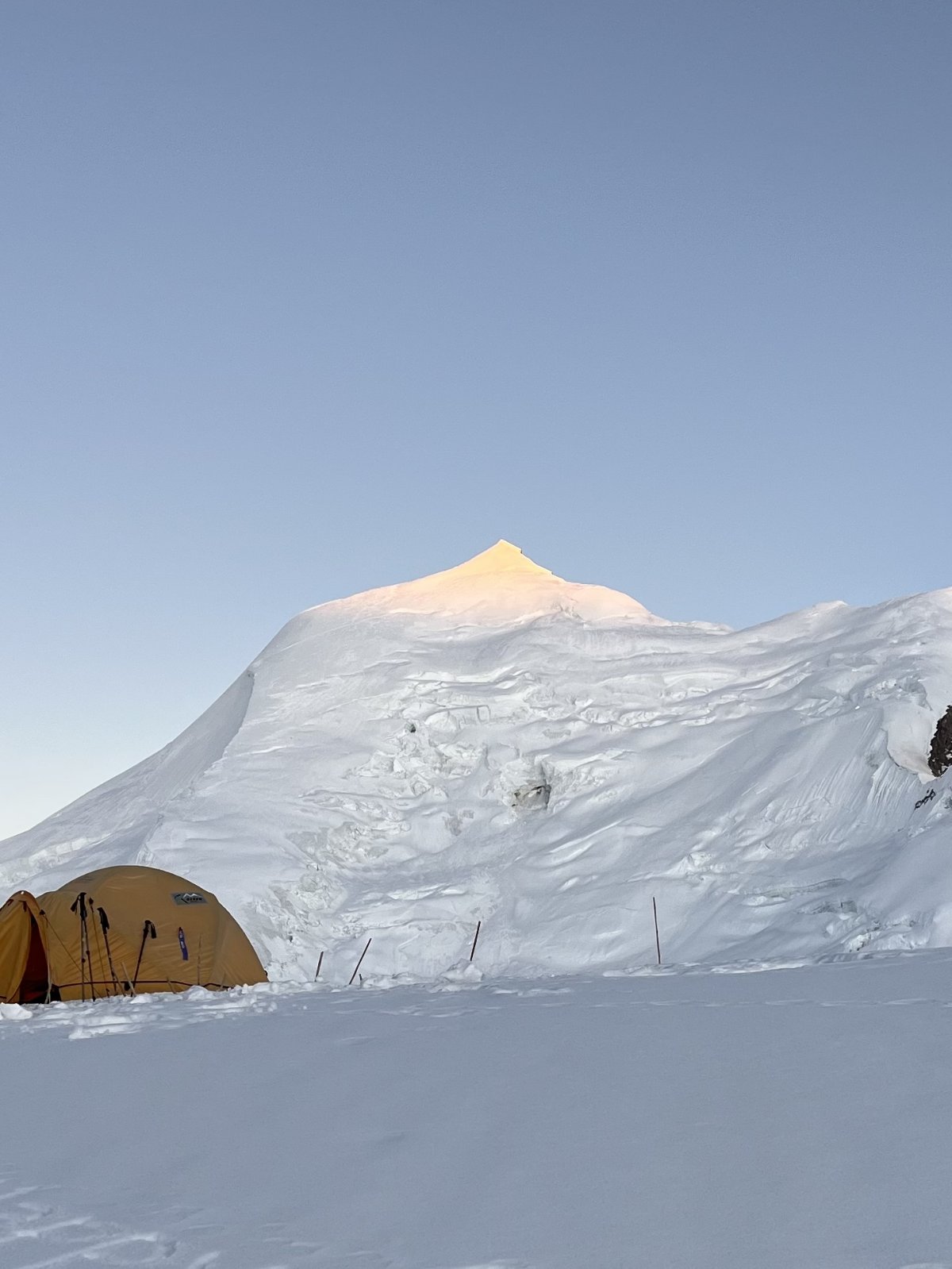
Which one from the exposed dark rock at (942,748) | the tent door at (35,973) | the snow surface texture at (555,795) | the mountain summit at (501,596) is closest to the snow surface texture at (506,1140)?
the tent door at (35,973)

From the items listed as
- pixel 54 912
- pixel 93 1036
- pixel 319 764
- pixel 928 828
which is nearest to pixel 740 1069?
pixel 93 1036

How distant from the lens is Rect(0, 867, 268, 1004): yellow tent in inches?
558

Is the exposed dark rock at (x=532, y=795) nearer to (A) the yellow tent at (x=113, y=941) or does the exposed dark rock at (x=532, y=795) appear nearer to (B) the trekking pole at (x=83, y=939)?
(A) the yellow tent at (x=113, y=941)

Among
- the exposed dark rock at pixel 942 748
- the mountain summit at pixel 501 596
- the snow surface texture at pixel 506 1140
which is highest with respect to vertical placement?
the mountain summit at pixel 501 596

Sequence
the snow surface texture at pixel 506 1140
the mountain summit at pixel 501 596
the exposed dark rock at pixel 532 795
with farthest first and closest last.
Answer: the mountain summit at pixel 501 596 < the exposed dark rock at pixel 532 795 < the snow surface texture at pixel 506 1140

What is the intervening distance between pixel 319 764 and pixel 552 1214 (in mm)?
26023

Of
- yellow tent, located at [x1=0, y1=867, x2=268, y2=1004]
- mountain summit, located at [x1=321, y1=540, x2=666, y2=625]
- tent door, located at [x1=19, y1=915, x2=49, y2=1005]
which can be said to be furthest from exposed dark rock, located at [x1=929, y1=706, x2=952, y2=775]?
tent door, located at [x1=19, y1=915, x2=49, y2=1005]

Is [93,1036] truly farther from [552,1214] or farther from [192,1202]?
[552,1214]

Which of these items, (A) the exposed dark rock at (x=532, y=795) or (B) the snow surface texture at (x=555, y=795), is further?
(A) the exposed dark rock at (x=532, y=795)

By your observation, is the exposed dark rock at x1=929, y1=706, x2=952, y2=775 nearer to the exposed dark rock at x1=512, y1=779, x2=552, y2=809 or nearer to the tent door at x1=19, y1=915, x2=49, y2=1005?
the exposed dark rock at x1=512, y1=779, x2=552, y2=809

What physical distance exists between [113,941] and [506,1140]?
419 inches

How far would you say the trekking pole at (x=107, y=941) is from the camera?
14.4 m

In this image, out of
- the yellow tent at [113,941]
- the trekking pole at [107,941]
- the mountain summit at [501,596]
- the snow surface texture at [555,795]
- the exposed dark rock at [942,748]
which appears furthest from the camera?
the mountain summit at [501,596]

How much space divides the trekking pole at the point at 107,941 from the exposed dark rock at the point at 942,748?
1570cm
